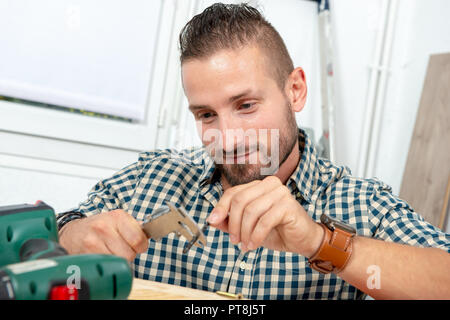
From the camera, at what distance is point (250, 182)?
0.89 meters

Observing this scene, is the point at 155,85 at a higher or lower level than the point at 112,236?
higher

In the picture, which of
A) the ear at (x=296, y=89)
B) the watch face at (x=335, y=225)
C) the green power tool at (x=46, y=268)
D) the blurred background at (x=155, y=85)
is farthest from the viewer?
the blurred background at (x=155, y=85)

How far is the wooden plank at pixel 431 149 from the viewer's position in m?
2.10

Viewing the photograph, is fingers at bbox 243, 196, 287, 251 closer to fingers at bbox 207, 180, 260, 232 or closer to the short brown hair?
fingers at bbox 207, 180, 260, 232

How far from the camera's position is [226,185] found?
119 cm

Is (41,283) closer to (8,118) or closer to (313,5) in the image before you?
(8,118)

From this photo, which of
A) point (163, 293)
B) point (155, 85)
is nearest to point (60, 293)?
point (163, 293)

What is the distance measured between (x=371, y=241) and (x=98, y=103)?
5.23ft

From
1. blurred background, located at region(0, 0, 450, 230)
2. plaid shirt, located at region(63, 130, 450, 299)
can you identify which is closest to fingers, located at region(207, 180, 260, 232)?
plaid shirt, located at region(63, 130, 450, 299)

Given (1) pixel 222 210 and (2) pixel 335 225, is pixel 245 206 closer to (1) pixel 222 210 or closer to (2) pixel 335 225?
(1) pixel 222 210

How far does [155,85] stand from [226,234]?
1265 mm

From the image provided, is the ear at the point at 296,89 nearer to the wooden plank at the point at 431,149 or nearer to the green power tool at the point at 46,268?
the green power tool at the point at 46,268

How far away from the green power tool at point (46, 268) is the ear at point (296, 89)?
84cm

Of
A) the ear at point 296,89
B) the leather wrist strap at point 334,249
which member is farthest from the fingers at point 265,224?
the ear at point 296,89
